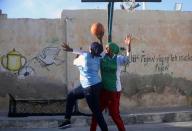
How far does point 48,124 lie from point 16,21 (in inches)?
113

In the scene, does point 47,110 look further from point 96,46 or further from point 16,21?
point 96,46

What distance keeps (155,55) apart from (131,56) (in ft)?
1.93

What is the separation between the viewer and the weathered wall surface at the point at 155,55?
38.4 ft

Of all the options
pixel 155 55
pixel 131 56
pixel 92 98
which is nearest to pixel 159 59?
pixel 155 55

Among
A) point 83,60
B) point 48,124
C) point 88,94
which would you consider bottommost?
point 48,124

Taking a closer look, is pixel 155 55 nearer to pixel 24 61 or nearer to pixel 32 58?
pixel 32 58

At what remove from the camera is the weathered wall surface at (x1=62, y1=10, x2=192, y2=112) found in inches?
460

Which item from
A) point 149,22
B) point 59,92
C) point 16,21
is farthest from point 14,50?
point 149,22

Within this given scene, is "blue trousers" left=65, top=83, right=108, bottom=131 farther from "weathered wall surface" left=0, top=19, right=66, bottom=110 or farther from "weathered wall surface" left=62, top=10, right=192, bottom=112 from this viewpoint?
"weathered wall surface" left=62, top=10, right=192, bottom=112

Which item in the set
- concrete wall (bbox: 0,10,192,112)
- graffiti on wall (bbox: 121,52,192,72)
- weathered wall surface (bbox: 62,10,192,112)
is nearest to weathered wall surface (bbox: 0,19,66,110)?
concrete wall (bbox: 0,10,192,112)

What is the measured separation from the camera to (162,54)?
11930mm

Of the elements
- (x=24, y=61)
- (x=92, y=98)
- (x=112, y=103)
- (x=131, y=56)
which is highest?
(x=131, y=56)

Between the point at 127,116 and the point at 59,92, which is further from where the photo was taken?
the point at 59,92

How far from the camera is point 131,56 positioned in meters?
11.7
